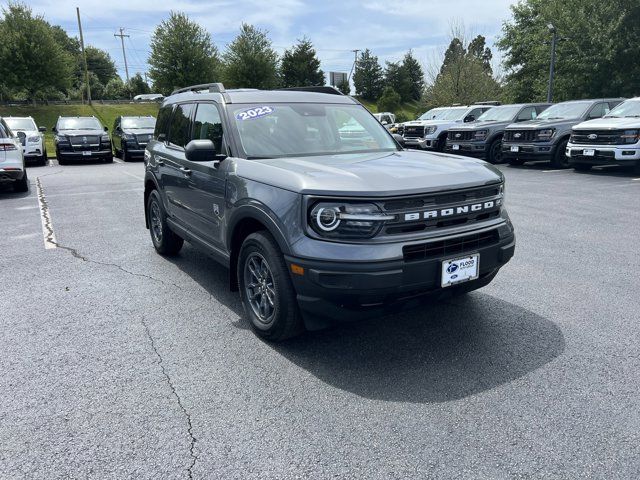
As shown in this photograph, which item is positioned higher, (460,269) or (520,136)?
(520,136)

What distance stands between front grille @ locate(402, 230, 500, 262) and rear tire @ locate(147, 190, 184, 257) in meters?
3.51

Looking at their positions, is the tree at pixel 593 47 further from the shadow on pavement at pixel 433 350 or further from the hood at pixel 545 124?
the shadow on pavement at pixel 433 350

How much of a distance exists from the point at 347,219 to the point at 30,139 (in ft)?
57.0

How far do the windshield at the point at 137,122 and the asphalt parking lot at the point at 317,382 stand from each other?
635 inches

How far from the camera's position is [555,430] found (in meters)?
2.67

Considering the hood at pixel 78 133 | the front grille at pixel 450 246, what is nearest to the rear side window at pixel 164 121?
the front grille at pixel 450 246

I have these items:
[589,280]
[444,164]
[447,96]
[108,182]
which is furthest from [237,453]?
[447,96]

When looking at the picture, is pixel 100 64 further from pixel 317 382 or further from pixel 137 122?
pixel 317 382

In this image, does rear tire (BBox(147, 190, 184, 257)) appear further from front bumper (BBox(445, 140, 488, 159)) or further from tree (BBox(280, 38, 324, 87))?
tree (BBox(280, 38, 324, 87))

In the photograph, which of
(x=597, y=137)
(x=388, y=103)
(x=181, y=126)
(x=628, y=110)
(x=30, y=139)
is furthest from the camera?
(x=388, y=103)

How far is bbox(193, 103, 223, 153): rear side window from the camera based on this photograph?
14.5ft

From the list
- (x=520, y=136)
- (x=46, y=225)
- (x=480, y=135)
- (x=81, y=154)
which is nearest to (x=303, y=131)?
(x=46, y=225)

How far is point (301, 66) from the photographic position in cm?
6531

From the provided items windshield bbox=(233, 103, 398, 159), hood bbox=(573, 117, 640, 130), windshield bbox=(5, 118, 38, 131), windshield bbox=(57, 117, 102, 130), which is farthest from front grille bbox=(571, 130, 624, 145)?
windshield bbox=(5, 118, 38, 131)
